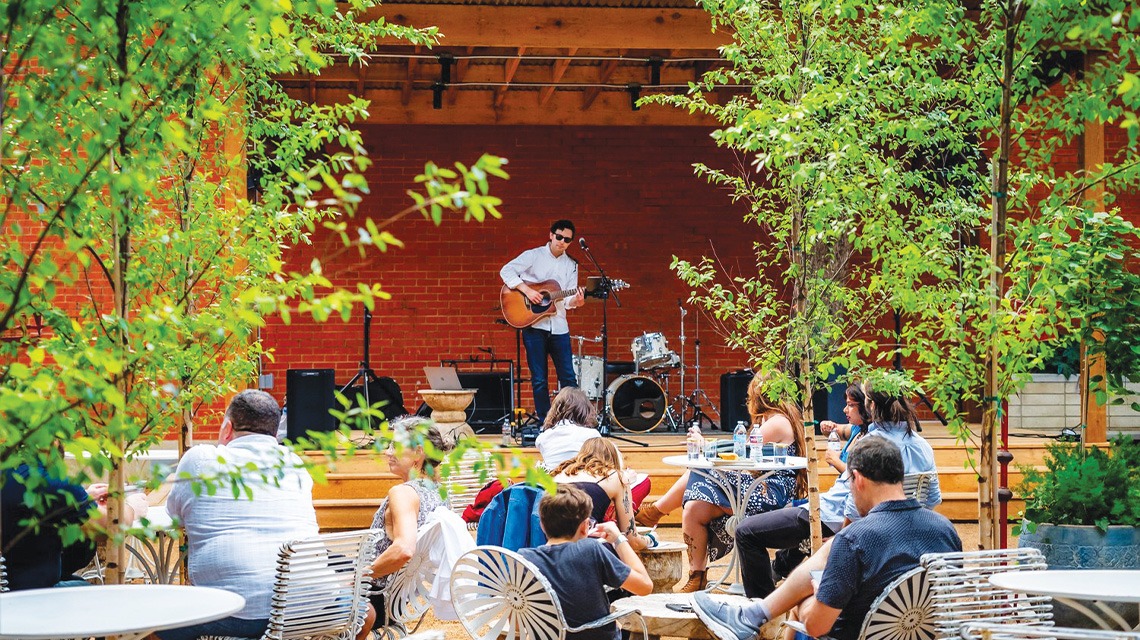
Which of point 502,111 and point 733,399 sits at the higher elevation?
point 502,111

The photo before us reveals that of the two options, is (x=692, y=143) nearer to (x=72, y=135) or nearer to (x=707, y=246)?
(x=707, y=246)

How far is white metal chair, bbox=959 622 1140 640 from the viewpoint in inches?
112

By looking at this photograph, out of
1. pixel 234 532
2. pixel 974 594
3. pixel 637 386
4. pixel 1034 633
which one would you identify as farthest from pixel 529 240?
pixel 1034 633

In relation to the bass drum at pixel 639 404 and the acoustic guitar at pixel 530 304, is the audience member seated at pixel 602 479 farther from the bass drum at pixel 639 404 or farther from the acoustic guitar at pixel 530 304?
the bass drum at pixel 639 404

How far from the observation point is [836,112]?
450 cm

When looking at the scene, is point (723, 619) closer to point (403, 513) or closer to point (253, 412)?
point (403, 513)

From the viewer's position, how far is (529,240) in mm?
12820

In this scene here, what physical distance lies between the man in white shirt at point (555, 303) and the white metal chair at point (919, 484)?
3897 millimetres

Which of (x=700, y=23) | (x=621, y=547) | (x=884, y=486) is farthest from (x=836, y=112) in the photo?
(x=700, y=23)

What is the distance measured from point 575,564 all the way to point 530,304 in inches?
225

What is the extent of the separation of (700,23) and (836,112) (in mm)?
4572

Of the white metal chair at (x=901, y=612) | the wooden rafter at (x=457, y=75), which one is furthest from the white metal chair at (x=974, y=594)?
the wooden rafter at (x=457, y=75)

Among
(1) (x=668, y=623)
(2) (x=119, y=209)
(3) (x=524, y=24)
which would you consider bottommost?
(1) (x=668, y=623)

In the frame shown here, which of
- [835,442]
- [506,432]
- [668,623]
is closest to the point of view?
[668,623]
